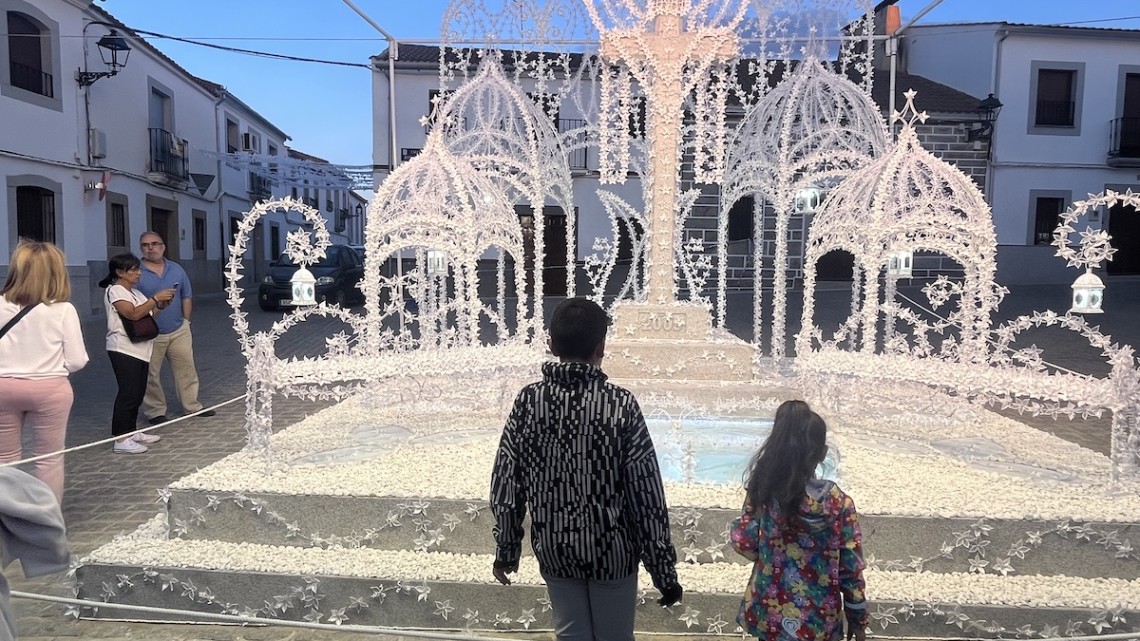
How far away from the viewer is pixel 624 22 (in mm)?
5859

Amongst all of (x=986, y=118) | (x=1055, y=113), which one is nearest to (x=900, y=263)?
(x=986, y=118)

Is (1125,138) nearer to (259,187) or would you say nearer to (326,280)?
(326,280)

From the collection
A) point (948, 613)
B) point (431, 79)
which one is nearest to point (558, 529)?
point (948, 613)

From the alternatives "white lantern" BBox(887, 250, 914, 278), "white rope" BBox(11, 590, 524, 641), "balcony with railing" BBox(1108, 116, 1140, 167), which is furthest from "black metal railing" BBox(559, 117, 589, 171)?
"white rope" BBox(11, 590, 524, 641)

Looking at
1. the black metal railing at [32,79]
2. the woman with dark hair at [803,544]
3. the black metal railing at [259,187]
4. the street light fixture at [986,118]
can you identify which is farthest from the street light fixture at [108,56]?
the street light fixture at [986,118]

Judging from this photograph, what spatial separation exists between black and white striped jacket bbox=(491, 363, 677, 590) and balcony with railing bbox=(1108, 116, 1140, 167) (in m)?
20.4

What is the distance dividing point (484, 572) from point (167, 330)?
375 centimetres

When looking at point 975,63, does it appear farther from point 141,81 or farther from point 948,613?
point 141,81

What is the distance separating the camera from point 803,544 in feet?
6.64

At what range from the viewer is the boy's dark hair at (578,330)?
6.39 ft

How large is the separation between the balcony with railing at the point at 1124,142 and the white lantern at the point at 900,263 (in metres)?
15.7

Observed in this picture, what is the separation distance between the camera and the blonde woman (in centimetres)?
332

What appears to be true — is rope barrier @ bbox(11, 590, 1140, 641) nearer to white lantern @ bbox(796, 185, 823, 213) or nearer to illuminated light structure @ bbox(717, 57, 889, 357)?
illuminated light structure @ bbox(717, 57, 889, 357)

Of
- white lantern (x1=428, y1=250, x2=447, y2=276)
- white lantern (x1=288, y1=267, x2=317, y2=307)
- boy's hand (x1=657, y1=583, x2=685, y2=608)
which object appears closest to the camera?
boy's hand (x1=657, y1=583, x2=685, y2=608)
